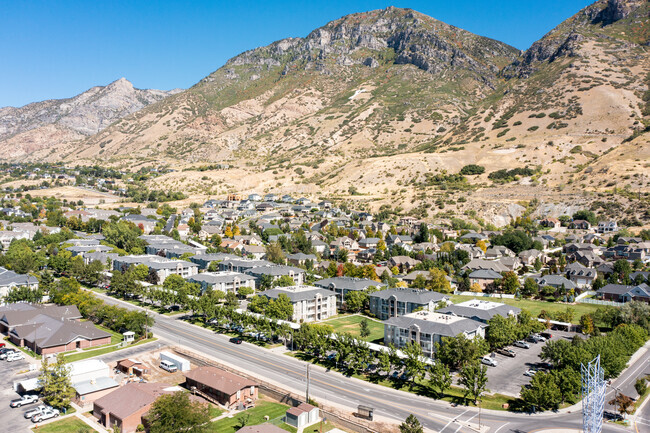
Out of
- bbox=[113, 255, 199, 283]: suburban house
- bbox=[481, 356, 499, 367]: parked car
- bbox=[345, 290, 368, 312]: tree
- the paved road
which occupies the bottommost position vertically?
bbox=[481, 356, 499, 367]: parked car

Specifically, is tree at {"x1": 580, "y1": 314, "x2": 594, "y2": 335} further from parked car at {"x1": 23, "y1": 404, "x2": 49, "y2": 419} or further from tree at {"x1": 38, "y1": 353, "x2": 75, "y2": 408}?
parked car at {"x1": 23, "y1": 404, "x2": 49, "y2": 419}

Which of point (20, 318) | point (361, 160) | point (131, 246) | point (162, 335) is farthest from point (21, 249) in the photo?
point (361, 160)

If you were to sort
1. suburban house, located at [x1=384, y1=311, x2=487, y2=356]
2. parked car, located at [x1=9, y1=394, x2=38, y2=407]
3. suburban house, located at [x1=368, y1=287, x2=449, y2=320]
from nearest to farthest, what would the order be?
parked car, located at [x1=9, y1=394, x2=38, y2=407] → suburban house, located at [x1=384, y1=311, x2=487, y2=356] → suburban house, located at [x1=368, y1=287, x2=449, y2=320]

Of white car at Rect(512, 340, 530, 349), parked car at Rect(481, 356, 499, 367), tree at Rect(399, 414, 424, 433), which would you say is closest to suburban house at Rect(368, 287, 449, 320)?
white car at Rect(512, 340, 530, 349)

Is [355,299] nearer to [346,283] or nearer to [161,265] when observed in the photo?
[346,283]

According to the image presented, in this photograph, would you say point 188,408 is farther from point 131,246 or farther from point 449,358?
point 131,246

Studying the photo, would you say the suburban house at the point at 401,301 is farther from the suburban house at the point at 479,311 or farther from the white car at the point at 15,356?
the white car at the point at 15,356

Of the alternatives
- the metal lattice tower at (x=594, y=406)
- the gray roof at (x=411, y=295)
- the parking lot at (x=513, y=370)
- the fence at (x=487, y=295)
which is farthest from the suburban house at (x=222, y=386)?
the fence at (x=487, y=295)
